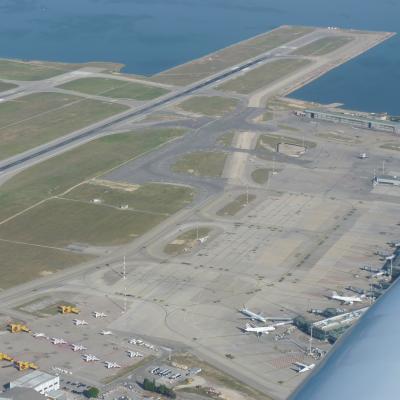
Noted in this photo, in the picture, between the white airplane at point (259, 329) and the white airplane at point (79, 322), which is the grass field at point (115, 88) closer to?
the white airplane at point (79, 322)

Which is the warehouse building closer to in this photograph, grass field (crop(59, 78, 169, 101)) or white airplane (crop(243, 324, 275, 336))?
grass field (crop(59, 78, 169, 101))

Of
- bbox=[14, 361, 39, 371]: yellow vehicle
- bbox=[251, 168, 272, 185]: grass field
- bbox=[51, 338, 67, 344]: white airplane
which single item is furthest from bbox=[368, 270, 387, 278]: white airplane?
bbox=[14, 361, 39, 371]: yellow vehicle

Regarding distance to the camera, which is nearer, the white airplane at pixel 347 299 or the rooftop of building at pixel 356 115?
the white airplane at pixel 347 299

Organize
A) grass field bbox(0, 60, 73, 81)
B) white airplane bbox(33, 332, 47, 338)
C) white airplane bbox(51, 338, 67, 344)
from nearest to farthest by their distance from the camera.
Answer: white airplane bbox(51, 338, 67, 344) < white airplane bbox(33, 332, 47, 338) < grass field bbox(0, 60, 73, 81)

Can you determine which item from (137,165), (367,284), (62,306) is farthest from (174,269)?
(137,165)

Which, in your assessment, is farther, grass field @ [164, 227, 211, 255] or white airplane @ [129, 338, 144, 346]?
grass field @ [164, 227, 211, 255]

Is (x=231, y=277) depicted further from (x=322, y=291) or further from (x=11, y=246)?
(x=11, y=246)

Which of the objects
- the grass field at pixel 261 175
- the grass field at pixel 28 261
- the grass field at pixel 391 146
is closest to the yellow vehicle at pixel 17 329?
the grass field at pixel 28 261
